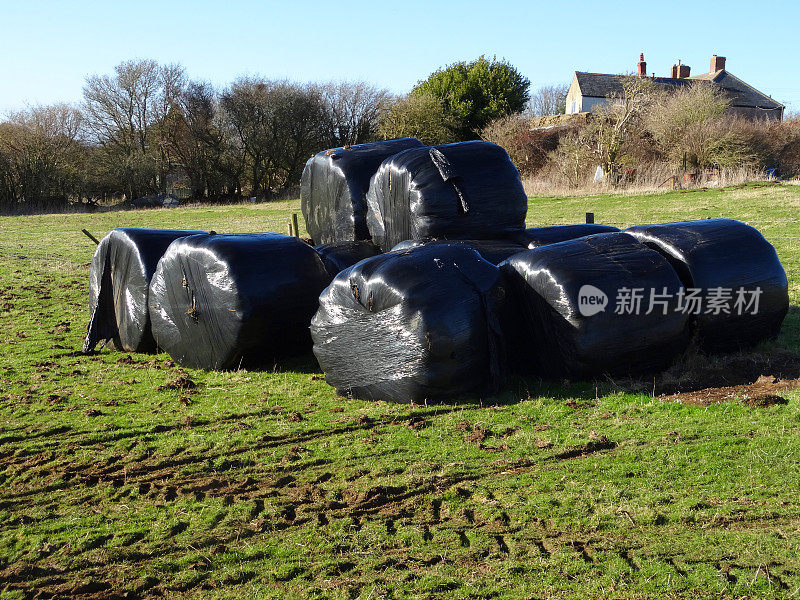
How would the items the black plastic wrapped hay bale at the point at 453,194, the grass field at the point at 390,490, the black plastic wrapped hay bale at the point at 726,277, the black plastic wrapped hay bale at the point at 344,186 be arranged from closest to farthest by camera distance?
1. the grass field at the point at 390,490
2. the black plastic wrapped hay bale at the point at 726,277
3. the black plastic wrapped hay bale at the point at 453,194
4. the black plastic wrapped hay bale at the point at 344,186

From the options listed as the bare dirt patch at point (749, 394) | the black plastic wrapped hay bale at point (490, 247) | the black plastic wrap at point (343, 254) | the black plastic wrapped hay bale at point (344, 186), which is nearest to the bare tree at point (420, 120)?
the black plastic wrapped hay bale at point (344, 186)

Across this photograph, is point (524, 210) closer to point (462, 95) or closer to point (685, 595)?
point (685, 595)

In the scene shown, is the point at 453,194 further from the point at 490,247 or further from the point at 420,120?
the point at 420,120

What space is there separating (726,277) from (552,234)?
82.5 inches

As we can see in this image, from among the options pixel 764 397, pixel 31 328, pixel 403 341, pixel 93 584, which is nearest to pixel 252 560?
pixel 93 584

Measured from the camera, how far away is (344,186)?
31.5 feet

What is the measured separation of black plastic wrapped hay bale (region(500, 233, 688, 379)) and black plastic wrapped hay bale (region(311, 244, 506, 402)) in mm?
380

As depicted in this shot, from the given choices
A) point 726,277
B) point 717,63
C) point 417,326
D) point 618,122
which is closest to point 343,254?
point 417,326

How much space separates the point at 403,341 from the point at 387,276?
596mm

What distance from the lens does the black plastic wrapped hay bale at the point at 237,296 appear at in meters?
7.30

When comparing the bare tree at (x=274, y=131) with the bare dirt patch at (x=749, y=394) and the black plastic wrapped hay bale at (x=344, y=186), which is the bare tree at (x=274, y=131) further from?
the bare dirt patch at (x=749, y=394)

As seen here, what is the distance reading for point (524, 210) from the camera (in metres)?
8.44

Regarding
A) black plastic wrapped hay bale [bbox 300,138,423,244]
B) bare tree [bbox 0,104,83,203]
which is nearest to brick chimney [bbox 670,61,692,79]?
bare tree [bbox 0,104,83,203]

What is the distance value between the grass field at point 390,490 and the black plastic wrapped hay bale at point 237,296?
1.24 feet
